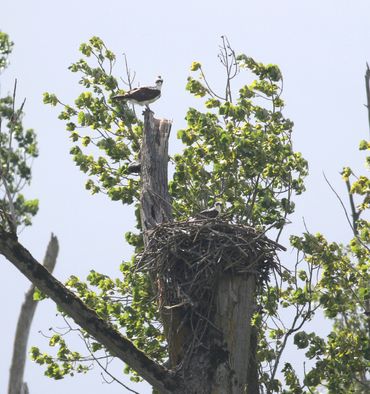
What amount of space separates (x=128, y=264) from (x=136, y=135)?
2.78 metres

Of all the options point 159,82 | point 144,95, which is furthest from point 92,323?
point 159,82

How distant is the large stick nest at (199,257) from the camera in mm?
12594

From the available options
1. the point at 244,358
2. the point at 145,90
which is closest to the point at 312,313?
the point at 145,90

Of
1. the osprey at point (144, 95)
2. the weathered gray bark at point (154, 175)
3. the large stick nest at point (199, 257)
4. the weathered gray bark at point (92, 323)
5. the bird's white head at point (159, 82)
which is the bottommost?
the weathered gray bark at point (92, 323)

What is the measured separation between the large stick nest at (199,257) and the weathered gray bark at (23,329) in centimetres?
559

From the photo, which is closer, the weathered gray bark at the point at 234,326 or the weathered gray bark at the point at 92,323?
the weathered gray bark at the point at 92,323

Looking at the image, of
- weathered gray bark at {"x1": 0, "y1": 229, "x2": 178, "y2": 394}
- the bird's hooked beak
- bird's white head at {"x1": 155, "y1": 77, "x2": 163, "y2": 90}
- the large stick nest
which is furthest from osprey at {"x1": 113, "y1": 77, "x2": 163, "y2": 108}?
weathered gray bark at {"x1": 0, "y1": 229, "x2": 178, "y2": 394}

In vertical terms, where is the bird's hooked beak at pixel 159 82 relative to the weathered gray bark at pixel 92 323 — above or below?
above

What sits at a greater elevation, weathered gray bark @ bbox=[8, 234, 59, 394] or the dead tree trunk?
weathered gray bark @ bbox=[8, 234, 59, 394]

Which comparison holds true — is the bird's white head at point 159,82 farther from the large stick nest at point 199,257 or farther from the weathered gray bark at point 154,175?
the large stick nest at point 199,257

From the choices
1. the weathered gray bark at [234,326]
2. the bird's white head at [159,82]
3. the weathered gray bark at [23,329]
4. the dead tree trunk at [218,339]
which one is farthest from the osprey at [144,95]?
the weathered gray bark at [234,326]

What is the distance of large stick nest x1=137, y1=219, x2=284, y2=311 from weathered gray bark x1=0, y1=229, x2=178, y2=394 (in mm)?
916

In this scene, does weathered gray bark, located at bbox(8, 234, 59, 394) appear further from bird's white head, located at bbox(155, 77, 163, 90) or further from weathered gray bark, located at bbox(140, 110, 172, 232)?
weathered gray bark, located at bbox(140, 110, 172, 232)

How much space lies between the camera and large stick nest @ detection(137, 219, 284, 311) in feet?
41.3
